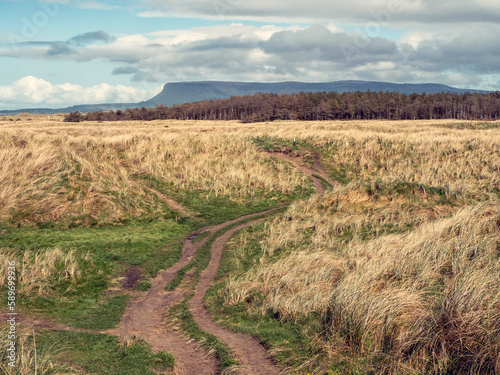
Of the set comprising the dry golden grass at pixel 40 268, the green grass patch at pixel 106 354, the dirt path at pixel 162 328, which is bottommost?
the dirt path at pixel 162 328

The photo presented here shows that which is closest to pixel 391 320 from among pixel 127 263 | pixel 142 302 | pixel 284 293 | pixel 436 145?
pixel 284 293

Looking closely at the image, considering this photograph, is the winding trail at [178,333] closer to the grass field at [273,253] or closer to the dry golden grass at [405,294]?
the grass field at [273,253]

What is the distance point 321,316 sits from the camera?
30.0 ft

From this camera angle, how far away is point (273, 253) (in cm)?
1554

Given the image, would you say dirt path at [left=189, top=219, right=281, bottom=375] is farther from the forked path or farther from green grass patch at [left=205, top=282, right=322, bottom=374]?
green grass patch at [left=205, top=282, right=322, bottom=374]

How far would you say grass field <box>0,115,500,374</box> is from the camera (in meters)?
7.63

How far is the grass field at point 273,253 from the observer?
7633 mm

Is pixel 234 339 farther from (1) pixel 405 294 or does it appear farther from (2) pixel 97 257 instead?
(2) pixel 97 257

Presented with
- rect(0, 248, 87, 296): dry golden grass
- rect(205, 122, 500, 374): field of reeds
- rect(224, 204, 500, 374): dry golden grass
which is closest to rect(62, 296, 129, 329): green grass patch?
rect(0, 248, 87, 296): dry golden grass

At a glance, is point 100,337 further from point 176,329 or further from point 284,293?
point 284,293

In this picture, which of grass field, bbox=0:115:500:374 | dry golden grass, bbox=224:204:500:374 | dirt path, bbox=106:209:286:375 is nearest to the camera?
dry golden grass, bbox=224:204:500:374

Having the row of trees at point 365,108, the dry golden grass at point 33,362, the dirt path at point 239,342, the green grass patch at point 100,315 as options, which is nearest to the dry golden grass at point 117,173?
the green grass patch at point 100,315

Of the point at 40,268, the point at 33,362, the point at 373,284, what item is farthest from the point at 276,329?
the point at 40,268

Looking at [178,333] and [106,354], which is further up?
[106,354]
